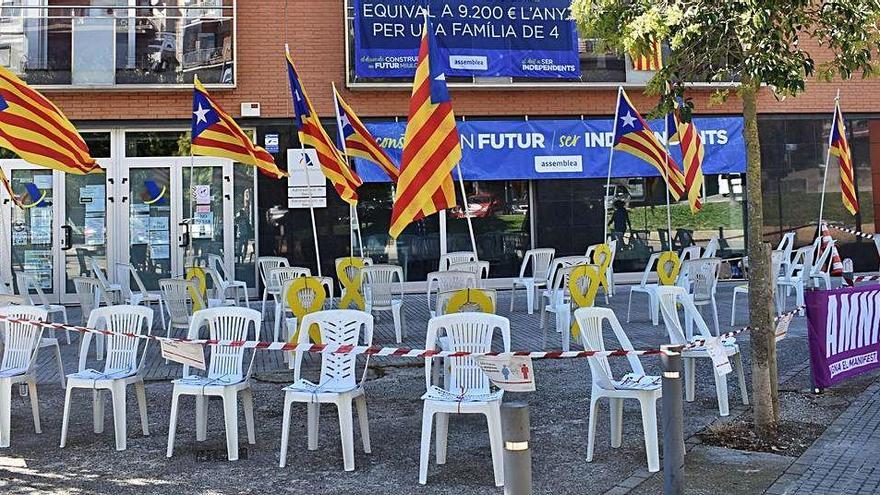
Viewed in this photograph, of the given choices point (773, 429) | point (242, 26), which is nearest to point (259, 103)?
point (242, 26)

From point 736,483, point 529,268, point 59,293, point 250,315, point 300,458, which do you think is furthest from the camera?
point 529,268

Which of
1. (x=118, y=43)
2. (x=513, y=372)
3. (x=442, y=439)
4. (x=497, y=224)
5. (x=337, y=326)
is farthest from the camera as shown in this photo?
(x=497, y=224)

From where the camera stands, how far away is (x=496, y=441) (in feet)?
18.9

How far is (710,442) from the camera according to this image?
21.6 feet

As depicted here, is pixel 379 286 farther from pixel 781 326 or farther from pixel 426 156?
pixel 781 326

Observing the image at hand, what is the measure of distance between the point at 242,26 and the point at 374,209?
4.48 metres

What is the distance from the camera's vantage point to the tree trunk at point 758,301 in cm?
680

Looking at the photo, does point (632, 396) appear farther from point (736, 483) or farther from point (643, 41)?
point (643, 41)

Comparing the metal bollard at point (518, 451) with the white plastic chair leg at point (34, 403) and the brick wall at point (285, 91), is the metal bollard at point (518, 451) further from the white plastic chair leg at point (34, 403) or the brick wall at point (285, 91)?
the brick wall at point (285, 91)

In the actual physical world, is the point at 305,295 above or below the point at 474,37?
below

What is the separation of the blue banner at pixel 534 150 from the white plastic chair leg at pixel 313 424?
34.5 feet

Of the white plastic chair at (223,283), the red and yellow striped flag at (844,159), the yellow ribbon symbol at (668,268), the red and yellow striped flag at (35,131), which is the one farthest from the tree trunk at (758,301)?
the red and yellow striped flag at (844,159)

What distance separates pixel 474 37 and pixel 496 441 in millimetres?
12493

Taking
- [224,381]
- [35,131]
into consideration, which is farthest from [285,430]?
[35,131]
